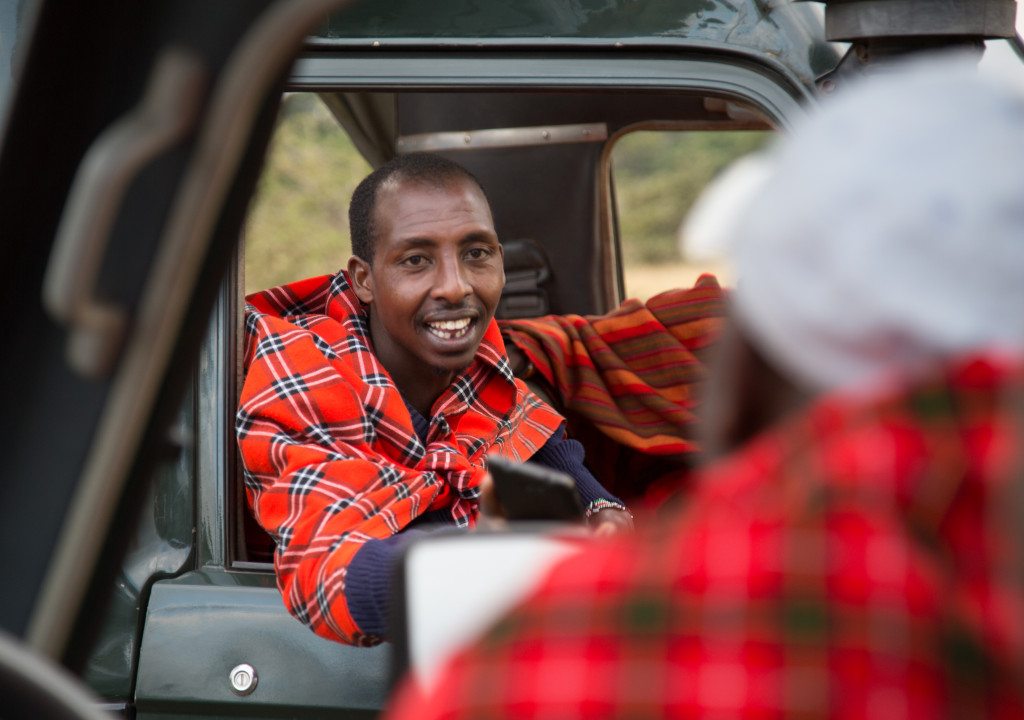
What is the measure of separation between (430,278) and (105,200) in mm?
1564

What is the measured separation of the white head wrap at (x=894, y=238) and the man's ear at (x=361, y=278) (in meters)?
1.82

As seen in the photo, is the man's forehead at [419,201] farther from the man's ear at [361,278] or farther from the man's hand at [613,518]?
the man's hand at [613,518]

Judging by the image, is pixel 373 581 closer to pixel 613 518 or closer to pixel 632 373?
pixel 613 518

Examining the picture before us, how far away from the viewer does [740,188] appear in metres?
1.14

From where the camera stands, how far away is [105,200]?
106cm

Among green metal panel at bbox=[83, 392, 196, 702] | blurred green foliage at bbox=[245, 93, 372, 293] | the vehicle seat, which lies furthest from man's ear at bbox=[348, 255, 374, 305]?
blurred green foliage at bbox=[245, 93, 372, 293]

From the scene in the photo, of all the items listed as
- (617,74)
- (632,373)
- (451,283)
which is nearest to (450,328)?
(451,283)

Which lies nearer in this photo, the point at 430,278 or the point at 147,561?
the point at 147,561

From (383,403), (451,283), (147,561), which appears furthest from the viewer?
(451,283)

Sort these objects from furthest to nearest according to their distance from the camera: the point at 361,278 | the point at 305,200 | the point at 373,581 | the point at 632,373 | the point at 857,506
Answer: the point at 305,200 < the point at 632,373 < the point at 361,278 < the point at 373,581 < the point at 857,506

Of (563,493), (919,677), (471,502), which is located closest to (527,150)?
(471,502)

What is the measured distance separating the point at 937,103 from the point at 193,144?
60 centimetres

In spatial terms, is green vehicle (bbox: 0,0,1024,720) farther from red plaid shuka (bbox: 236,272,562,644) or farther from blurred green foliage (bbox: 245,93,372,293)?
blurred green foliage (bbox: 245,93,372,293)

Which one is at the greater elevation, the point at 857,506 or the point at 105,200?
the point at 105,200
